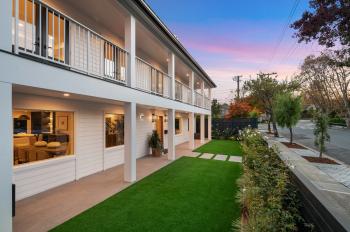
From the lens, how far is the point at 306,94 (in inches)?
1933

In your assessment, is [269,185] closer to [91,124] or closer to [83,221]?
[83,221]

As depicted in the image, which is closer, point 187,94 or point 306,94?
point 187,94

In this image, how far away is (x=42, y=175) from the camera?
6.50 meters

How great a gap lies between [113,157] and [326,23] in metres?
8.80

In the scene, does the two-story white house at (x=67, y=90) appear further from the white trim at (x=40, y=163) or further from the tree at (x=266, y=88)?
the tree at (x=266, y=88)

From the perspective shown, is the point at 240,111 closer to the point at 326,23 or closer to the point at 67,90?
the point at 326,23

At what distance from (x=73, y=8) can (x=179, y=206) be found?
279 inches

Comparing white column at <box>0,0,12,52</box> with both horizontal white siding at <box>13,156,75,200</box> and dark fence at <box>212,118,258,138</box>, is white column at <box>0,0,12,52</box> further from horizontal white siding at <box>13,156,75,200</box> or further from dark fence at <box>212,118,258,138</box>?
dark fence at <box>212,118,258,138</box>

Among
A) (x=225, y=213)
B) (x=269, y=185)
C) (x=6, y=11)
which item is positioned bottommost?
(x=225, y=213)

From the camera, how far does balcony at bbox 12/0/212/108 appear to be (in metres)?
5.01

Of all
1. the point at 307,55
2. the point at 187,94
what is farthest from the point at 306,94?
the point at 187,94

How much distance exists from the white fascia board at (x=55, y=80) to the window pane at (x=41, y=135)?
85.0 inches

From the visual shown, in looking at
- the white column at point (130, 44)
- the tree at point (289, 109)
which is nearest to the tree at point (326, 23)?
the white column at point (130, 44)

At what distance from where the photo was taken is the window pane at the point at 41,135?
6129 millimetres
